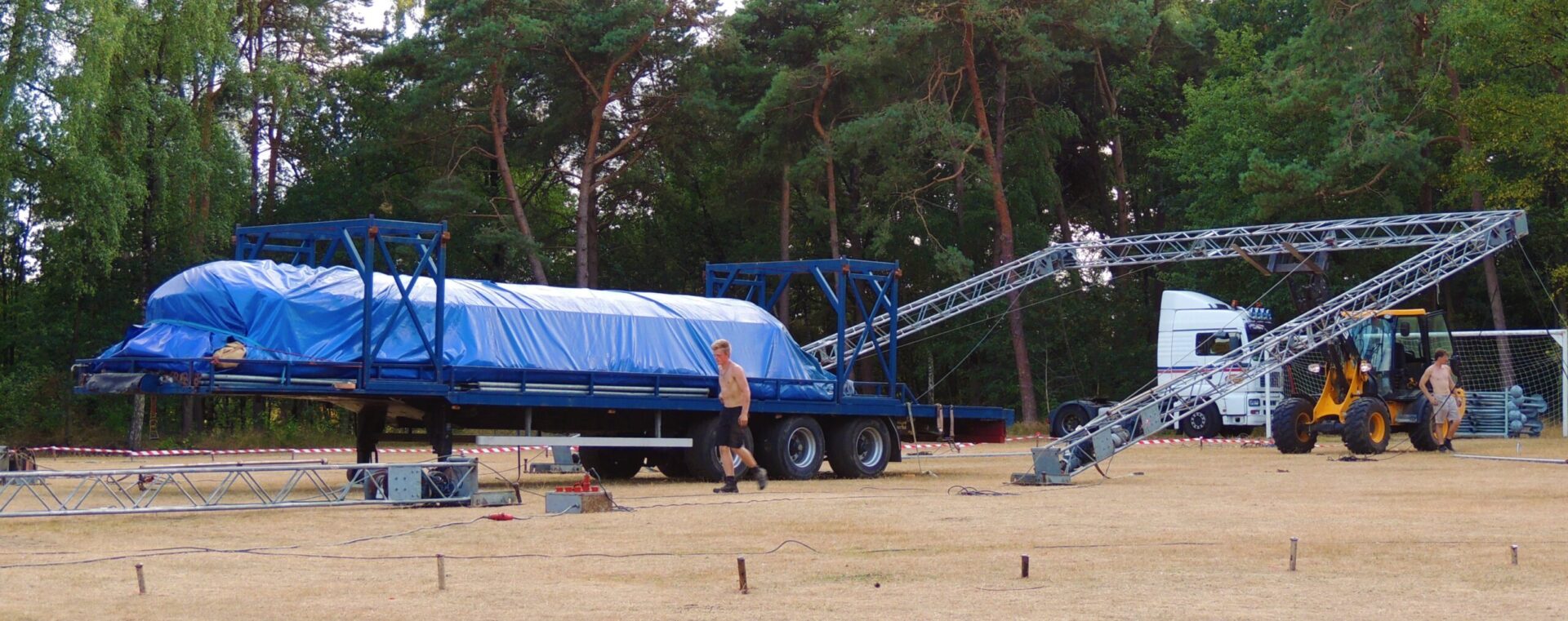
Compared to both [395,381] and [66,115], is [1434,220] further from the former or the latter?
[66,115]

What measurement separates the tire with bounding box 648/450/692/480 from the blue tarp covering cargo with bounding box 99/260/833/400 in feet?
3.45

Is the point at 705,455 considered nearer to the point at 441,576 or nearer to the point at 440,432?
the point at 440,432

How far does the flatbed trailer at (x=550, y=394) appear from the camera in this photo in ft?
54.9

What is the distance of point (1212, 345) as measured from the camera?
3834 cm

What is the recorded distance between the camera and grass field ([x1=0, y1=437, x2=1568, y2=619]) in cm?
822

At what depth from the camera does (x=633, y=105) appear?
45125 millimetres

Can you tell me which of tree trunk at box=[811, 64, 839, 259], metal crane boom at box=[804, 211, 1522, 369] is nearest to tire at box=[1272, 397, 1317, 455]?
metal crane boom at box=[804, 211, 1522, 369]

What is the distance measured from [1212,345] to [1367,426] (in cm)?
1340

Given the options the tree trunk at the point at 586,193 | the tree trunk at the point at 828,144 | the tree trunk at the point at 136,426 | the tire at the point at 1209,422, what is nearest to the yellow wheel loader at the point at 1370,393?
the tire at the point at 1209,422

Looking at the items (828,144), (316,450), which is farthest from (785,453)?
(828,144)

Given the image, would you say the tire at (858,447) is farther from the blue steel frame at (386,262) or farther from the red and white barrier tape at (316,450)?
the red and white barrier tape at (316,450)

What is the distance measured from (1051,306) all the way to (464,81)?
Answer: 19.0m

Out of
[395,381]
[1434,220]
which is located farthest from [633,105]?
[395,381]

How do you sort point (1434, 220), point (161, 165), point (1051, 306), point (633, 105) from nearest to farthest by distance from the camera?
point (1434, 220), point (161, 165), point (633, 105), point (1051, 306)
